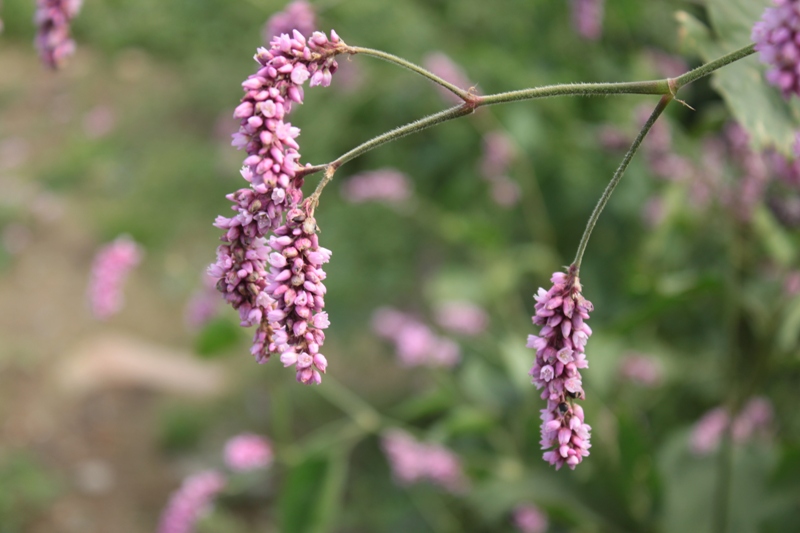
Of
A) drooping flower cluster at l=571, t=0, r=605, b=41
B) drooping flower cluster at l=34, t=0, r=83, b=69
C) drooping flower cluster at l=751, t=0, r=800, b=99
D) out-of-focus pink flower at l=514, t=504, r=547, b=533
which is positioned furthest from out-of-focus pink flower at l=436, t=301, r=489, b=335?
drooping flower cluster at l=751, t=0, r=800, b=99

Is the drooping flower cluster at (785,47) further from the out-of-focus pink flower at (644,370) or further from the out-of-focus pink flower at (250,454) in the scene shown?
the out-of-focus pink flower at (644,370)

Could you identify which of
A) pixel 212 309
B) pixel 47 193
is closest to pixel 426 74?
pixel 212 309

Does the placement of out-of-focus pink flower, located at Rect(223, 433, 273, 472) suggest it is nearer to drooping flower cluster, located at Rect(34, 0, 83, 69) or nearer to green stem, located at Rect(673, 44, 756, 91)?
drooping flower cluster, located at Rect(34, 0, 83, 69)

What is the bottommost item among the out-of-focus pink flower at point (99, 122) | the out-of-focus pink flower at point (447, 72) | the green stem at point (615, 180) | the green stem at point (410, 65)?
the green stem at point (615, 180)

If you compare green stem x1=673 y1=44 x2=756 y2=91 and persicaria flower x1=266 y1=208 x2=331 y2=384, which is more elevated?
green stem x1=673 y1=44 x2=756 y2=91

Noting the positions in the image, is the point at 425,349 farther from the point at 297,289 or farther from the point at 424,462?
the point at 297,289

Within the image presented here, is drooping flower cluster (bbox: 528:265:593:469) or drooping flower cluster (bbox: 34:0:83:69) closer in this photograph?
drooping flower cluster (bbox: 528:265:593:469)

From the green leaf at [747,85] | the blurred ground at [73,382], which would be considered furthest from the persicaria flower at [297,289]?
the blurred ground at [73,382]

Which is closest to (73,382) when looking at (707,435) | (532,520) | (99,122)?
(99,122)
